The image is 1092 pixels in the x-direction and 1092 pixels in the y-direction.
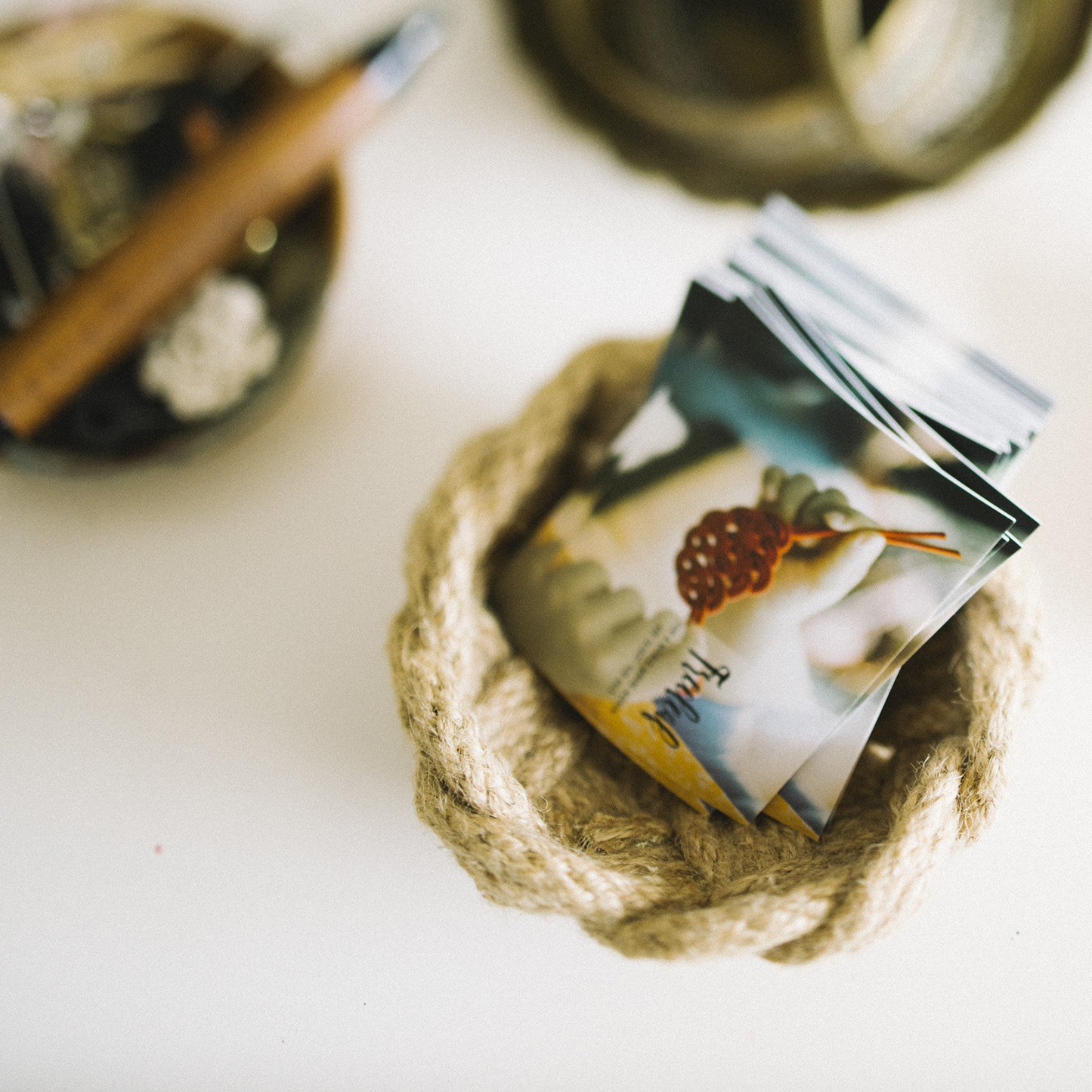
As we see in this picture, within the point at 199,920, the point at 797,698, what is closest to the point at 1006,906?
the point at 797,698

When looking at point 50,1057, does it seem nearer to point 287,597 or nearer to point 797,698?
point 287,597

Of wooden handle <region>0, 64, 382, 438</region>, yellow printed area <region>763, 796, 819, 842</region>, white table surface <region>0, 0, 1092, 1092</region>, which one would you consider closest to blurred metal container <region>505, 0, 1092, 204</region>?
white table surface <region>0, 0, 1092, 1092</region>

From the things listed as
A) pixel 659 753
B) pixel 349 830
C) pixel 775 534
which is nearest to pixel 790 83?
pixel 775 534

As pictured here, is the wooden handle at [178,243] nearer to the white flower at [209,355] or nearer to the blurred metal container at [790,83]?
the white flower at [209,355]

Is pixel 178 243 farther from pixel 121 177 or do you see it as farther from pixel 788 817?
pixel 788 817

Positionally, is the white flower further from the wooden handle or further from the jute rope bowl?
the jute rope bowl

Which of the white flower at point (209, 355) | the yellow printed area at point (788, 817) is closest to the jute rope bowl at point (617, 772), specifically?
the yellow printed area at point (788, 817)

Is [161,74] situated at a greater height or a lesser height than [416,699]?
greater

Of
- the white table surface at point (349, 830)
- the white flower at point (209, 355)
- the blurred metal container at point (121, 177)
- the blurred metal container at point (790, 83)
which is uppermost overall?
the blurred metal container at point (790, 83)
